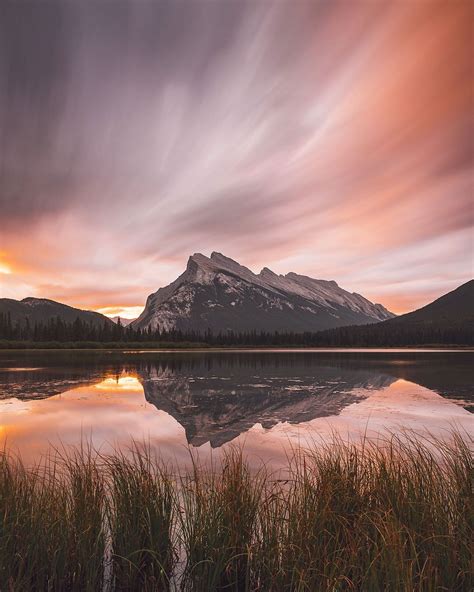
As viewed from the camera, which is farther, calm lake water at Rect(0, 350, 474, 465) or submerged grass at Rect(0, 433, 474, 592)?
calm lake water at Rect(0, 350, 474, 465)

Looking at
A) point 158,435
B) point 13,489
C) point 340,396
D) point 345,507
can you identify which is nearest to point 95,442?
point 158,435

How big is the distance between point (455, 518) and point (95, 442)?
591 inches

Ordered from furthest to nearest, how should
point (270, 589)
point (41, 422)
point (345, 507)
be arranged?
point (41, 422) < point (345, 507) < point (270, 589)

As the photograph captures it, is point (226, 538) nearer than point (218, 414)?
Yes

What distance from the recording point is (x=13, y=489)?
8117 millimetres

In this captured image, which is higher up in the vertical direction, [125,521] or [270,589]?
[125,521]

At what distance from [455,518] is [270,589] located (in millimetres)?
3681

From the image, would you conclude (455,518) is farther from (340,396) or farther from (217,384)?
(217,384)

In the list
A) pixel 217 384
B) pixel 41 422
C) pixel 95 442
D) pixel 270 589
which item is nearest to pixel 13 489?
pixel 270 589

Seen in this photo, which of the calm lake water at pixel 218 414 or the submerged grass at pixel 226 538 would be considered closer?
the submerged grass at pixel 226 538

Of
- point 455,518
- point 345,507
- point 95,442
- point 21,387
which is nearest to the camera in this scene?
point 455,518

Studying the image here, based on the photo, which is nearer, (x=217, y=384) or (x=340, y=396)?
(x=340, y=396)

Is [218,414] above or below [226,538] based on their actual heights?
below

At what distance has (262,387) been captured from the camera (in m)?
40.0
